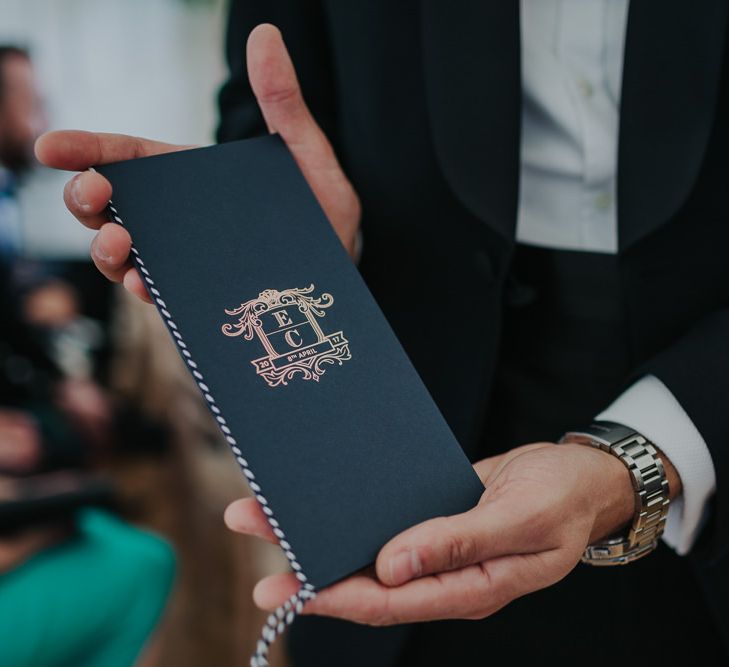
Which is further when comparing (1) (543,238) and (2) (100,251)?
(1) (543,238)

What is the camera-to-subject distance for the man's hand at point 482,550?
47 centimetres

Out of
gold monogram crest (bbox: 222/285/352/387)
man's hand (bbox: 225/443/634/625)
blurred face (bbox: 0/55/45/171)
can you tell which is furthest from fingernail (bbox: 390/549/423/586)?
blurred face (bbox: 0/55/45/171)

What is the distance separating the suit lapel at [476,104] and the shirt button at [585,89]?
0.09 m

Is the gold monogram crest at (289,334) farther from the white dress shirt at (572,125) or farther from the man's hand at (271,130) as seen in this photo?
the white dress shirt at (572,125)

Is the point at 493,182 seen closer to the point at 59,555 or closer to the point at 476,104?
the point at 476,104

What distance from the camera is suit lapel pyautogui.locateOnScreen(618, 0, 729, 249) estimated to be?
632mm

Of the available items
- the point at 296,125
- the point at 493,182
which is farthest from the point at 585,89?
the point at 296,125

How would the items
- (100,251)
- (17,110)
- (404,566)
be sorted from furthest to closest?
(17,110) → (100,251) → (404,566)

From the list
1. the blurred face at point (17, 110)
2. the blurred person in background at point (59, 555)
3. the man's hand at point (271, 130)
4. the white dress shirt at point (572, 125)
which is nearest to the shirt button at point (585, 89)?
the white dress shirt at point (572, 125)

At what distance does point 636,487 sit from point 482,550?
0.60 feet

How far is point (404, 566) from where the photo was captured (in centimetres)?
46

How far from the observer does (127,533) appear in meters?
1.54

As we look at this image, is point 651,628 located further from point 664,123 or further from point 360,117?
point 360,117

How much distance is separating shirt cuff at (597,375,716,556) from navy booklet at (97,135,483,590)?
167 millimetres
